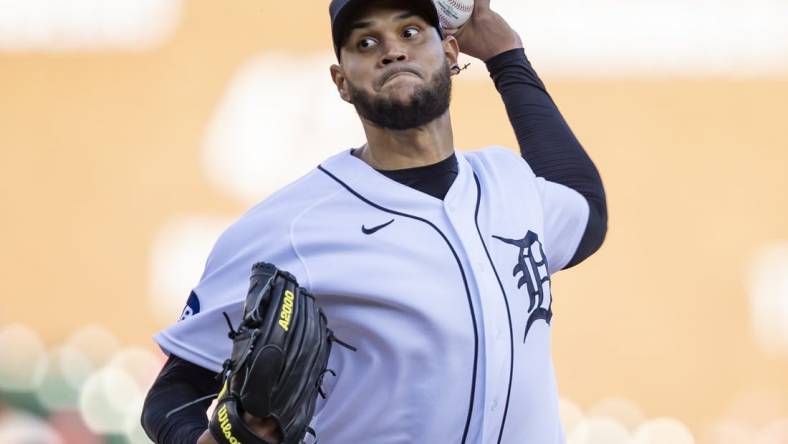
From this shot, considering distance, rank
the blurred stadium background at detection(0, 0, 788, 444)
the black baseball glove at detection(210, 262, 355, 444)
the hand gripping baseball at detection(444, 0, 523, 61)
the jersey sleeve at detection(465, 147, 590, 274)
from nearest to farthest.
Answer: the black baseball glove at detection(210, 262, 355, 444), the jersey sleeve at detection(465, 147, 590, 274), the hand gripping baseball at detection(444, 0, 523, 61), the blurred stadium background at detection(0, 0, 788, 444)

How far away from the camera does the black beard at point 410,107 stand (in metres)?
1.82

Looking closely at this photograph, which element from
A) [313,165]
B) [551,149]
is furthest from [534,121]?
[313,165]

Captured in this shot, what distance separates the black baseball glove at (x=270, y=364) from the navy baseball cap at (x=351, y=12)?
510 mm

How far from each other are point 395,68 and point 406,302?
0.36 m

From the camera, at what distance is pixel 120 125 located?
15.6 ft

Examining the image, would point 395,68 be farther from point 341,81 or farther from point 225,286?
point 225,286

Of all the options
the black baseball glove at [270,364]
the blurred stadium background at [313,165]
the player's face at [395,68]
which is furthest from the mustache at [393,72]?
the blurred stadium background at [313,165]

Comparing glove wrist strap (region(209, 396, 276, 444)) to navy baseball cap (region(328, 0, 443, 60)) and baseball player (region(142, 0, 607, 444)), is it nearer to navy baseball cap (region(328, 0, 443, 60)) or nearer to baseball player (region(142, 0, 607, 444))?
baseball player (region(142, 0, 607, 444))

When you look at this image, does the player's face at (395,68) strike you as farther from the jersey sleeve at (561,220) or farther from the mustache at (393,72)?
the jersey sleeve at (561,220)

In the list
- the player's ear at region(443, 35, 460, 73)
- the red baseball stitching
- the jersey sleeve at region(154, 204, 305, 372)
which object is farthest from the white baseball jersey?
the red baseball stitching

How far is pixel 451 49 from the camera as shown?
78.8 inches

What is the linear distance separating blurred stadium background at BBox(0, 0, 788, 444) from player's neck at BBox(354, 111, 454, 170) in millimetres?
2587

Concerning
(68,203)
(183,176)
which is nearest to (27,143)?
(68,203)

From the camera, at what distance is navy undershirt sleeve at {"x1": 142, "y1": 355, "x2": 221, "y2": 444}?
165 centimetres
